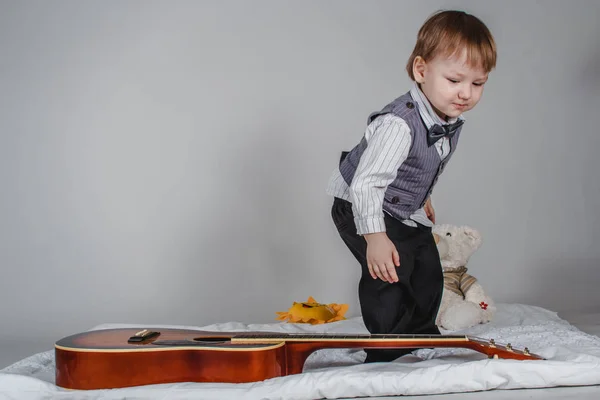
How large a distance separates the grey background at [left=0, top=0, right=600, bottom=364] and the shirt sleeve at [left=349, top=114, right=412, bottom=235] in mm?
1109

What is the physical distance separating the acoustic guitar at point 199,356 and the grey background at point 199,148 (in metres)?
1.14

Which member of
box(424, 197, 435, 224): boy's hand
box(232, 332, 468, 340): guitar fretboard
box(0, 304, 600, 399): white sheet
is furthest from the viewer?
box(424, 197, 435, 224): boy's hand

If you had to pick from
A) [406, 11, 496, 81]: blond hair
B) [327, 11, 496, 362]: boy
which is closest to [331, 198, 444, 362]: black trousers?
[327, 11, 496, 362]: boy

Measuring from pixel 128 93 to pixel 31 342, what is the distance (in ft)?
2.89

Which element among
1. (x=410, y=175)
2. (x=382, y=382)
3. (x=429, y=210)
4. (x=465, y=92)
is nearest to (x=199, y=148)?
(x=429, y=210)

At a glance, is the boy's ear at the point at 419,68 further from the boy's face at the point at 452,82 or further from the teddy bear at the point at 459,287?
the teddy bear at the point at 459,287

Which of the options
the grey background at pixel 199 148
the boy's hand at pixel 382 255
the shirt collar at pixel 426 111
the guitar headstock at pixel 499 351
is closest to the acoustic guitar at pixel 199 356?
the guitar headstock at pixel 499 351

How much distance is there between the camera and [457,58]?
1698 millimetres

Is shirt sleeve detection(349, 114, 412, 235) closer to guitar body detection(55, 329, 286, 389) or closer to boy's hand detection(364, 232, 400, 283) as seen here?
boy's hand detection(364, 232, 400, 283)

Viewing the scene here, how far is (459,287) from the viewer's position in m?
2.36

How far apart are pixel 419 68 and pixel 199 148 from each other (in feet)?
3.85

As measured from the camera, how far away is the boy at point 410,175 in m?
1.69

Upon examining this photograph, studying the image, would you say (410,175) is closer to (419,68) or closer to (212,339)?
(419,68)

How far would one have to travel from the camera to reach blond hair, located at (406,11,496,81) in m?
1.69
